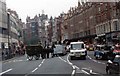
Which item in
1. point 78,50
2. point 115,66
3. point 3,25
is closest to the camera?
point 115,66

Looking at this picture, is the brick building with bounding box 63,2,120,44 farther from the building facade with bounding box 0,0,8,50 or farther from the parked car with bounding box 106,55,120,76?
the parked car with bounding box 106,55,120,76

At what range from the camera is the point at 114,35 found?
8119 centimetres

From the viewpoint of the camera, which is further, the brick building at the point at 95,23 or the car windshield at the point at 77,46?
the brick building at the point at 95,23

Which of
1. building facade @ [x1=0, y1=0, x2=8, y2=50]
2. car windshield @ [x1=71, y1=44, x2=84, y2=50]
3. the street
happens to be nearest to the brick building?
building facade @ [x1=0, y1=0, x2=8, y2=50]

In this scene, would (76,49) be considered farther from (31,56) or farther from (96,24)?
(96,24)

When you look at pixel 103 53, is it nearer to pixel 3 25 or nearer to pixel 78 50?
pixel 78 50

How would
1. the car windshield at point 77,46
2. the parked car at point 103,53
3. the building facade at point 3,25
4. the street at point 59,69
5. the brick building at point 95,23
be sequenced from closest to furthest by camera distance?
1. the street at point 59,69
2. the parked car at point 103,53
3. the car windshield at point 77,46
4. the brick building at point 95,23
5. the building facade at point 3,25

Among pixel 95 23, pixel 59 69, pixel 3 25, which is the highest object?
pixel 95 23

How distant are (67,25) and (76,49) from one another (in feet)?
368

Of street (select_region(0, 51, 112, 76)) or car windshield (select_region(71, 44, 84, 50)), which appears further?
car windshield (select_region(71, 44, 84, 50))

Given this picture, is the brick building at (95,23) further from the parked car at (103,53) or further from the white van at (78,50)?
the parked car at (103,53)

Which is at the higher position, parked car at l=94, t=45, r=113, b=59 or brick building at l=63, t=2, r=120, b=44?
brick building at l=63, t=2, r=120, b=44

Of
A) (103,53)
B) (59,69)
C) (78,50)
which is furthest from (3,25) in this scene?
(59,69)

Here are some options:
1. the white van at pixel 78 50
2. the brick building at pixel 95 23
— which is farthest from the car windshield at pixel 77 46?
the brick building at pixel 95 23
